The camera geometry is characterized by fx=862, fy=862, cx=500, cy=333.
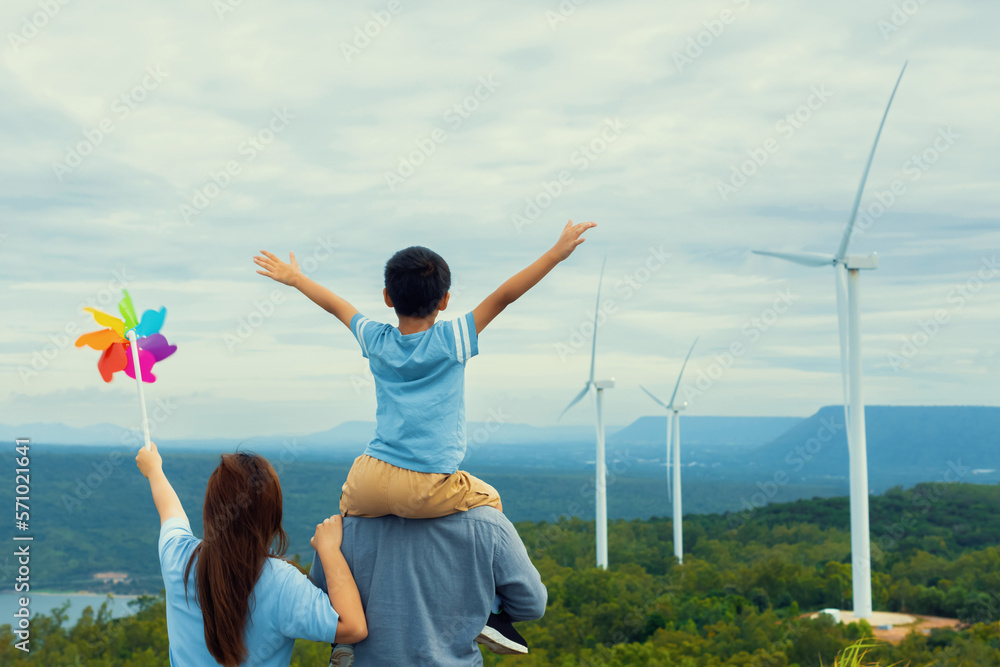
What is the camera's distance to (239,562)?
10.6 ft

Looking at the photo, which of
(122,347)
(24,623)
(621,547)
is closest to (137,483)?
(621,547)

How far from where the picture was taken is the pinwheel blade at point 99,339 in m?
3.87

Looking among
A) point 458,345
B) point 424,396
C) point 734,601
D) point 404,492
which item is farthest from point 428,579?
point 734,601

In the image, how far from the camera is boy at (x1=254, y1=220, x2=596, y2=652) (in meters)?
3.37

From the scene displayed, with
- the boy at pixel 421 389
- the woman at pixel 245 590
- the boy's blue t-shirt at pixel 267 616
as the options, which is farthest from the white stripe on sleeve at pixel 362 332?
the boy's blue t-shirt at pixel 267 616

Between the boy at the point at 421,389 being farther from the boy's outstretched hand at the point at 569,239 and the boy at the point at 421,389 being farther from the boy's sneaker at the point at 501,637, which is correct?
the boy's sneaker at the point at 501,637

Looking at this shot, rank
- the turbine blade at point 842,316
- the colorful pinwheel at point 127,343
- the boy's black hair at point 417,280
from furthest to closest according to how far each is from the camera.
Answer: the turbine blade at point 842,316, the colorful pinwheel at point 127,343, the boy's black hair at point 417,280

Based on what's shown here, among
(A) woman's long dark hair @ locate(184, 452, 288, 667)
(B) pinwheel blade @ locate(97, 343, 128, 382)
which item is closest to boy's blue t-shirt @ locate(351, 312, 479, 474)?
(A) woman's long dark hair @ locate(184, 452, 288, 667)

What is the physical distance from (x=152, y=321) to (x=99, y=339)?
9.3 inches

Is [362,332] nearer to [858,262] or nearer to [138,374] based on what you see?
[138,374]

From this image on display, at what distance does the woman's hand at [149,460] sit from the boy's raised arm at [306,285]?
0.95 m

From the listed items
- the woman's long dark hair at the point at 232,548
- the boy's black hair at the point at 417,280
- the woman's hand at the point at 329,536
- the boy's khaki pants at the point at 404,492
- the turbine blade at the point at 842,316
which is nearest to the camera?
the woman's long dark hair at the point at 232,548

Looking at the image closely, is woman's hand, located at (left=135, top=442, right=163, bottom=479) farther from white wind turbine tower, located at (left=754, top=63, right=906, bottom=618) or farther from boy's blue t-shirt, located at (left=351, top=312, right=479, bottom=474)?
white wind turbine tower, located at (left=754, top=63, right=906, bottom=618)

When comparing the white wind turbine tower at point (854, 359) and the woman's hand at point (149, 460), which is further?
the white wind turbine tower at point (854, 359)
